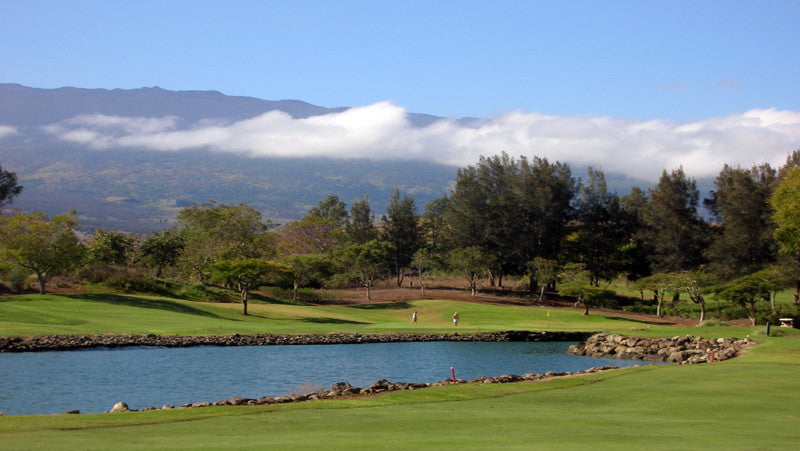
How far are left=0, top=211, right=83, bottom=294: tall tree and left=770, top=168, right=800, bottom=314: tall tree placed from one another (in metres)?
55.5

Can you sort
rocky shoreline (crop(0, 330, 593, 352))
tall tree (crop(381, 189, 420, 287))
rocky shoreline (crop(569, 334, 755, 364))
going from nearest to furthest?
rocky shoreline (crop(0, 330, 593, 352))
rocky shoreline (crop(569, 334, 755, 364))
tall tree (crop(381, 189, 420, 287))

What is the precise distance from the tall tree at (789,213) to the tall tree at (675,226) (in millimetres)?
15618

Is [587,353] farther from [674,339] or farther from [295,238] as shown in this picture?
[295,238]

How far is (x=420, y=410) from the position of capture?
16.5 metres

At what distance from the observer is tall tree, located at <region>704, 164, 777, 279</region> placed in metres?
67.8

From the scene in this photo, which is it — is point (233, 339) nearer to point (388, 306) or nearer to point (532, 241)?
point (388, 306)

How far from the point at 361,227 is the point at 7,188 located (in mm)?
43592

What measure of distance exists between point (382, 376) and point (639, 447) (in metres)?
21.0

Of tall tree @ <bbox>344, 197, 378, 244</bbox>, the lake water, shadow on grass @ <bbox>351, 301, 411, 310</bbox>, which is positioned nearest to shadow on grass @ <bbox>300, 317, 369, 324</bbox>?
the lake water

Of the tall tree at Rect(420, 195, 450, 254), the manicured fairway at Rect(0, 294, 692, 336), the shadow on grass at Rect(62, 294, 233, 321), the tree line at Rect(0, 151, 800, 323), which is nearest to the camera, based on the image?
the manicured fairway at Rect(0, 294, 692, 336)

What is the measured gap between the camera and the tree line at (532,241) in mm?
63156

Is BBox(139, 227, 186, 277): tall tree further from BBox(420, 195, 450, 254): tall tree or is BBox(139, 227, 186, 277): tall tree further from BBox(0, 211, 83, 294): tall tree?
BBox(420, 195, 450, 254): tall tree

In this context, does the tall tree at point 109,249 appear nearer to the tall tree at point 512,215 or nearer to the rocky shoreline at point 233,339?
the rocky shoreline at point 233,339

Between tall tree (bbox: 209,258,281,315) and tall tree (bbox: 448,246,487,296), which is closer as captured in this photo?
tall tree (bbox: 209,258,281,315)
